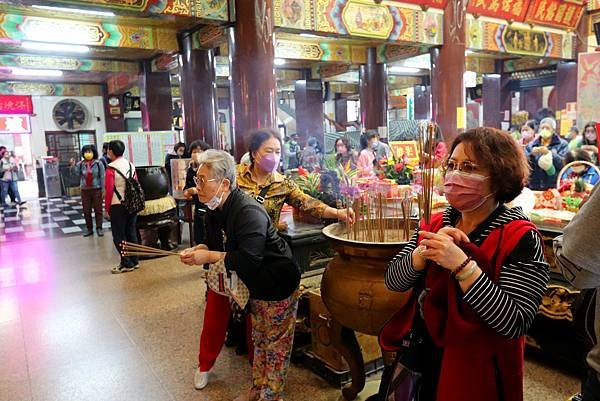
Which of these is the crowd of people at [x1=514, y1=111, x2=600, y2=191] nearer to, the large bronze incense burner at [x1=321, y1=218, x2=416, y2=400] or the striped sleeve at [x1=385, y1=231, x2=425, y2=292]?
the large bronze incense burner at [x1=321, y1=218, x2=416, y2=400]

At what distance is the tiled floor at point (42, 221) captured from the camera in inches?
276

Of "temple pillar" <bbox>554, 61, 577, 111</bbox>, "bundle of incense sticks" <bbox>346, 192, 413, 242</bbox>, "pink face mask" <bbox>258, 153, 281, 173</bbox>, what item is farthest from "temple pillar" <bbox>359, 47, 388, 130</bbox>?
"bundle of incense sticks" <bbox>346, 192, 413, 242</bbox>

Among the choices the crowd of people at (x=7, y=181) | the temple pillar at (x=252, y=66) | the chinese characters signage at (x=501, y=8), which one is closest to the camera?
the temple pillar at (x=252, y=66)

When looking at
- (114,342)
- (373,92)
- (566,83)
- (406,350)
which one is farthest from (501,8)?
(406,350)

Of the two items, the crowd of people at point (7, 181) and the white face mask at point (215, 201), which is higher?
the white face mask at point (215, 201)

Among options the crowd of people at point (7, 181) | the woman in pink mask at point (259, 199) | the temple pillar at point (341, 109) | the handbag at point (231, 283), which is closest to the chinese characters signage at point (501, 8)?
the woman in pink mask at point (259, 199)

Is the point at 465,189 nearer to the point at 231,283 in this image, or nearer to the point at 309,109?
the point at 231,283

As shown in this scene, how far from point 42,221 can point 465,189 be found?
28.0 ft

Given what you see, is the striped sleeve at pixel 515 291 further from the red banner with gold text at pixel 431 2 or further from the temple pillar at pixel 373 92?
the temple pillar at pixel 373 92

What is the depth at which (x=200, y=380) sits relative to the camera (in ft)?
7.97

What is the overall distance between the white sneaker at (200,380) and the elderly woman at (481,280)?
1.45 meters

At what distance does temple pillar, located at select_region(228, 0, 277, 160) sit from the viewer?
5.30 m

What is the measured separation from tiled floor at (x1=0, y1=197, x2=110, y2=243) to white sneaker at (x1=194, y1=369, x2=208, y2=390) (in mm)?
5253

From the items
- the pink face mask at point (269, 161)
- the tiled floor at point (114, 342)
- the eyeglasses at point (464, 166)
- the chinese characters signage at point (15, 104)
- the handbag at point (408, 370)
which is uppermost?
the chinese characters signage at point (15, 104)
